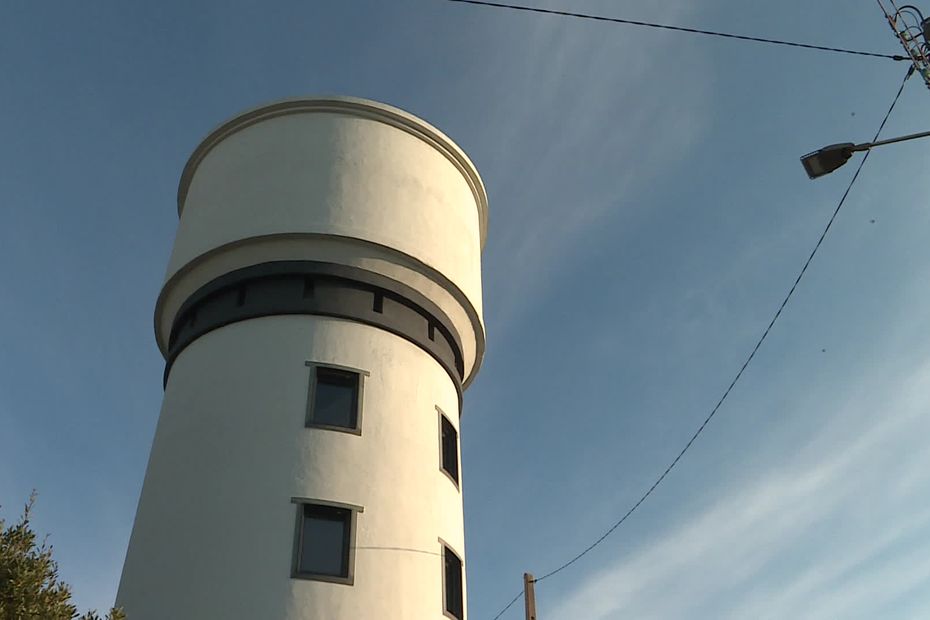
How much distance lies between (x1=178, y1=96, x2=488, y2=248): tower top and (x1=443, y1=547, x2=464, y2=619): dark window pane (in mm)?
9077

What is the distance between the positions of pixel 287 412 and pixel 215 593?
336 centimetres

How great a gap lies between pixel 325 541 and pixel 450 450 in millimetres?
3942

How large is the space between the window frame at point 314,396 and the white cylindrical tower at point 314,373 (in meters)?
0.03

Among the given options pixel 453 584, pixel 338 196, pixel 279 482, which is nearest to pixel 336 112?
pixel 338 196

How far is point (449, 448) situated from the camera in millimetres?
18234

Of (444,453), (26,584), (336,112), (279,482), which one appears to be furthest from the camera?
(336,112)

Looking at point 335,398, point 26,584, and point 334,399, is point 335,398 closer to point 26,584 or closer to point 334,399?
point 334,399

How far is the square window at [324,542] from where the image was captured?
14750 mm

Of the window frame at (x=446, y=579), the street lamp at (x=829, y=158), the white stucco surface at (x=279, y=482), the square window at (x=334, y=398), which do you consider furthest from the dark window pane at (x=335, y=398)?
the street lamp at (x=829, y=158)

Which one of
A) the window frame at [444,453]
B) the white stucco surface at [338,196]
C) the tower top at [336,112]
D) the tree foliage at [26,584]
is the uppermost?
the tower top at [336,112]

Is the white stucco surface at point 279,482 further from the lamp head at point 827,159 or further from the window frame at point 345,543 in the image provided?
the lamp head at point 827,159

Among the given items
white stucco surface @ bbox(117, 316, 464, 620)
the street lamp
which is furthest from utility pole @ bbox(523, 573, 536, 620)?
the street lamp

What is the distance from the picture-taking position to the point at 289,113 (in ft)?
64.7

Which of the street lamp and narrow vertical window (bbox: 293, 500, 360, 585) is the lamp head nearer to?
the street lamp
